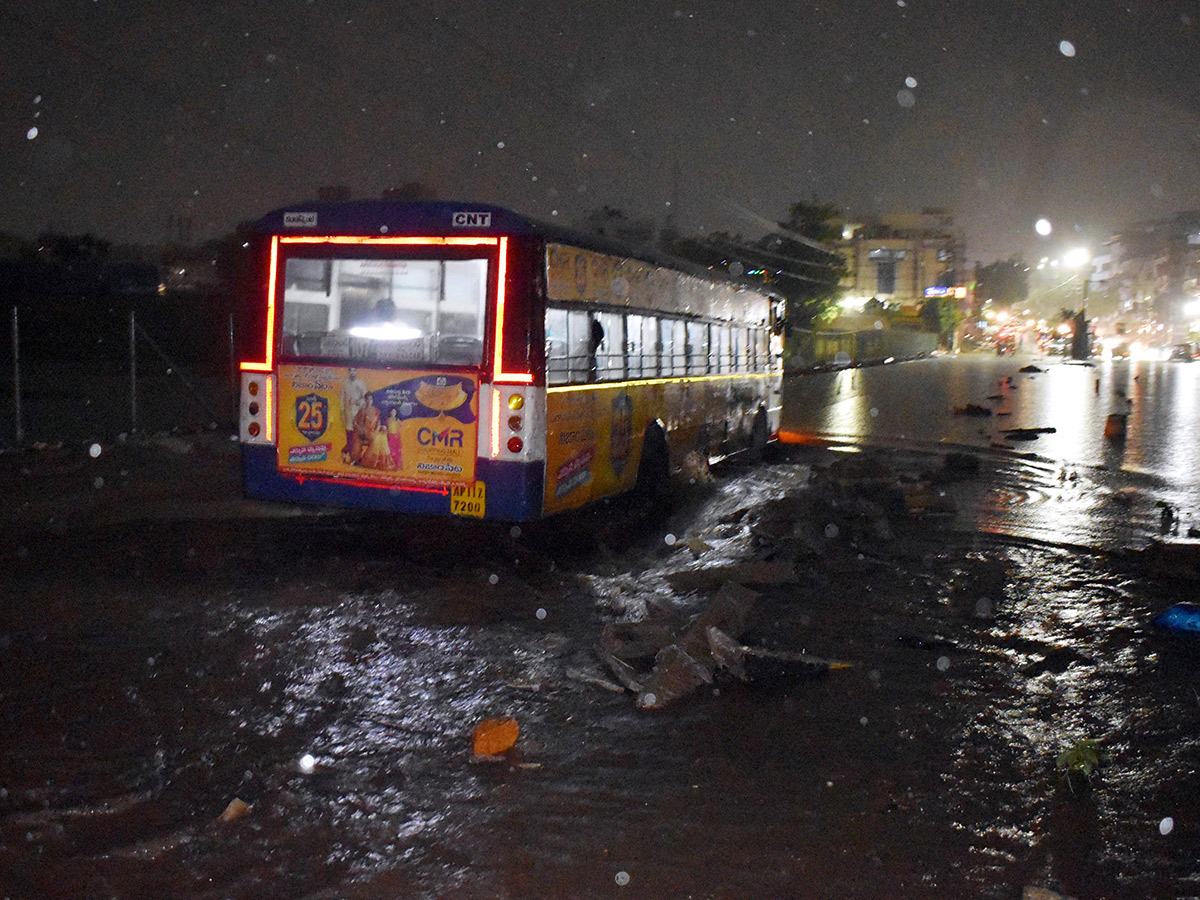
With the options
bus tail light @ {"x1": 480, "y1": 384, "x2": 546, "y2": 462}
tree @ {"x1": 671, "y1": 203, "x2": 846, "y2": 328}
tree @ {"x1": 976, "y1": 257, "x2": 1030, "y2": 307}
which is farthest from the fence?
tree @ {"x1": 976, "y1": 257, "x2": 1030, "y2": 307}

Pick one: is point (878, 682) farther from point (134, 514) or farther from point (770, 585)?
point (134, 514)

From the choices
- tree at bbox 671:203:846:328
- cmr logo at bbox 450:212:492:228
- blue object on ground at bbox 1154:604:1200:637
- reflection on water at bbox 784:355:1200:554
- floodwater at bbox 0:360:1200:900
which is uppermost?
tree at bbox 671:203:846:328

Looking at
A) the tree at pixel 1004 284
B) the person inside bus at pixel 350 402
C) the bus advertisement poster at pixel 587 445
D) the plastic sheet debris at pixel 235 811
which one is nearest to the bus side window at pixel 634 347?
the bus advertisement poster at pixel 587 445

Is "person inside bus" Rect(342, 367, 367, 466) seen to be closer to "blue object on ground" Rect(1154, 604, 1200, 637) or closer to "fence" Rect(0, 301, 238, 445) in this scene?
"blue object on ground" Rect(1154, 604, 1200, 637)

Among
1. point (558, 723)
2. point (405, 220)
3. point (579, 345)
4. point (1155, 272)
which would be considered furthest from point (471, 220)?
point (1155, 272)

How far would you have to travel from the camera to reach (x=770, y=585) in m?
8.45

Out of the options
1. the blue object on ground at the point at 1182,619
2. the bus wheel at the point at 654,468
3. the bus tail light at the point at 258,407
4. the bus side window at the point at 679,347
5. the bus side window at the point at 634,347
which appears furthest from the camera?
the bus side window at the point at 679,347

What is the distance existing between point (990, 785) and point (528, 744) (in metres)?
2.10

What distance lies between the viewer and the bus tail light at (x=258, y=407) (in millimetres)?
9438

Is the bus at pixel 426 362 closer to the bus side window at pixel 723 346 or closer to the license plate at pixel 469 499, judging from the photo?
the license plate at pixel 469 499

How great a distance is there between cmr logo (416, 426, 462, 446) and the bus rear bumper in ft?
0.92

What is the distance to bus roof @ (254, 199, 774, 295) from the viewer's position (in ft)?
28.5

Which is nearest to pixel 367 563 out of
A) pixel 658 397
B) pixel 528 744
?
pixel 528 744

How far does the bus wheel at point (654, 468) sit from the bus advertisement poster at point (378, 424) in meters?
3.30
